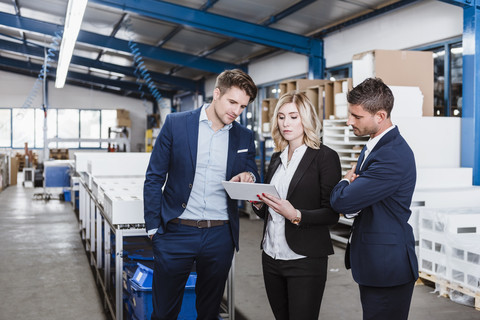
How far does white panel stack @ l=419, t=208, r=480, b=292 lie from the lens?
3604 millimetres

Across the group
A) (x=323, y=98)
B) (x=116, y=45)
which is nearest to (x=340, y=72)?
(x=323, y=98)

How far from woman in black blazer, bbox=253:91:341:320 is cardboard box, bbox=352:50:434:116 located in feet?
10.8

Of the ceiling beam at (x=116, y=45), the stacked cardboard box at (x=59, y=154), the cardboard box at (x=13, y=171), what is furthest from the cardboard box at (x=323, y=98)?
the stacked cardboard box at (x=59, y=154)

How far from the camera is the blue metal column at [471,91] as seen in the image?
4.81 metres

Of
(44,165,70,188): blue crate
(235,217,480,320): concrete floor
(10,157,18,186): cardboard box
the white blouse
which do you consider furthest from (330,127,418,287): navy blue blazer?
(10,157,18,186): cardboard box

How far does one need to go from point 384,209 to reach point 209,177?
78 cm

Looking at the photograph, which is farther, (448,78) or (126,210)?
(448,78)

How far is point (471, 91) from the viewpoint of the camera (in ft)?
15.9

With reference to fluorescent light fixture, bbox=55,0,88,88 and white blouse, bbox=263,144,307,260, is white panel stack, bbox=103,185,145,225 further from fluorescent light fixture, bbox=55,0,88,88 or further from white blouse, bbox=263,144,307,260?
fluorescent light fixture, bbox=55,0,88,88

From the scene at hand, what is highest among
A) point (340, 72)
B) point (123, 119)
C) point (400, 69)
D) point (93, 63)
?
point (93, 63)

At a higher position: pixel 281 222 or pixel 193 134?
pixel 193 134

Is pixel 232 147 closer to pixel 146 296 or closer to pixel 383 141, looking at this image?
pixel 383 141

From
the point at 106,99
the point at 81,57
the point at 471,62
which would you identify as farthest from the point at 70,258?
the point at 106,99

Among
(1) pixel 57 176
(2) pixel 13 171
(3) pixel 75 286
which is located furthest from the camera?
(2) pixel 13 171
